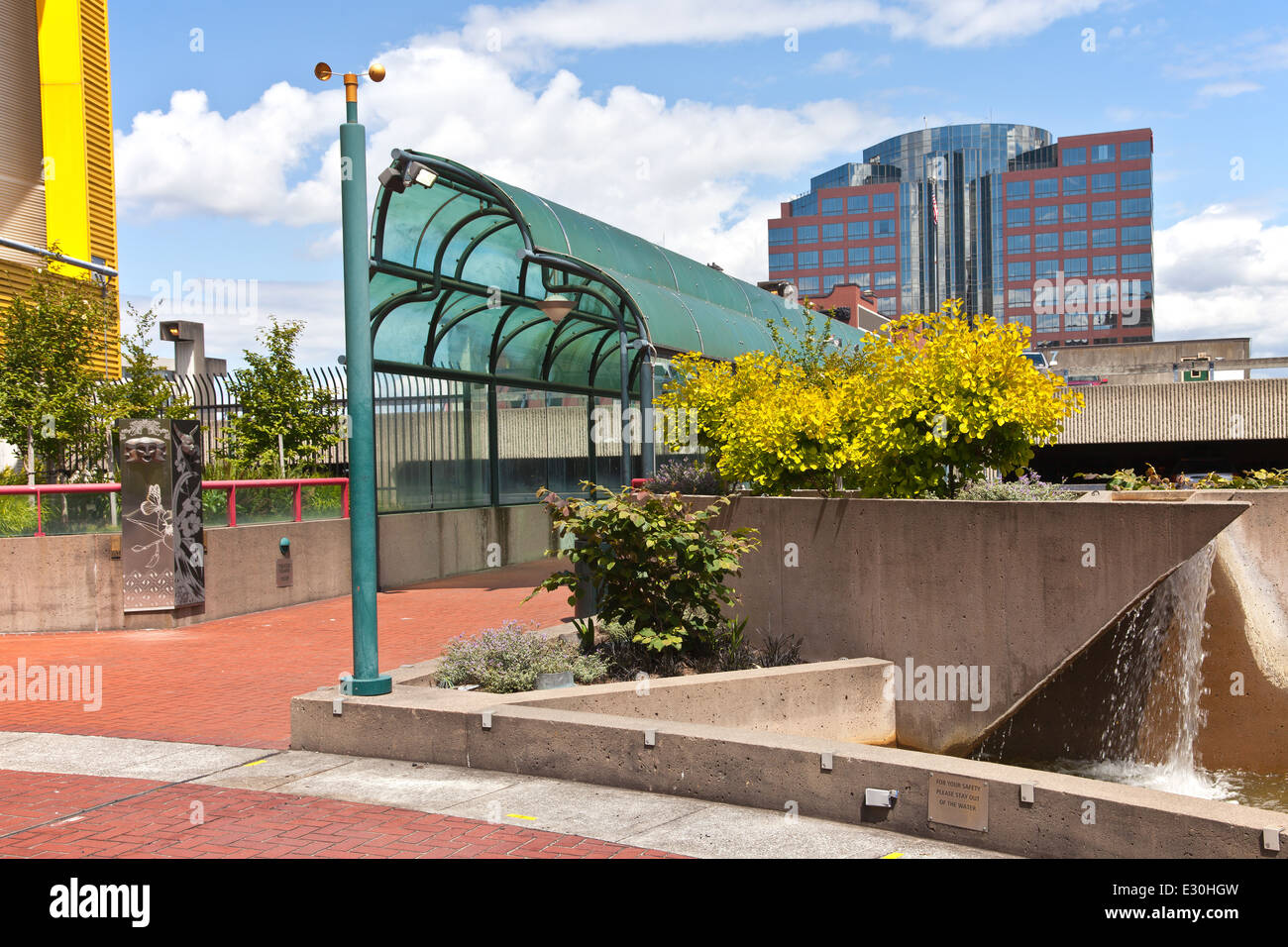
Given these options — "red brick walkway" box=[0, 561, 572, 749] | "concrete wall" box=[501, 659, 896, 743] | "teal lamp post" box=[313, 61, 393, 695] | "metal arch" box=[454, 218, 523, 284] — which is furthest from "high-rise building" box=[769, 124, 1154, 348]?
"teal lamp post" box=[313, 61, 393, 695]

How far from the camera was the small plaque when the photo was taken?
5156 mm

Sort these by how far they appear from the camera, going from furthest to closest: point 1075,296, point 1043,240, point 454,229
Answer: point 1043,240 < point 1075,296 < point 454,229

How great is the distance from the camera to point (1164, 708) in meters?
8.65

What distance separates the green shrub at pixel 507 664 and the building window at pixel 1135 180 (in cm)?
12527

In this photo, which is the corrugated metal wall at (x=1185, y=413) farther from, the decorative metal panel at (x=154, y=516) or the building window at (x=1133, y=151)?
the building window at (x=1133, y=151)

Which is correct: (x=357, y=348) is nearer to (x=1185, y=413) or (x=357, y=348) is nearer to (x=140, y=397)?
(x=140, y=397)

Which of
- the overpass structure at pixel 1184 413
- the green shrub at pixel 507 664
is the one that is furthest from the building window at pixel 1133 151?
the green shrub at pixel 507 664

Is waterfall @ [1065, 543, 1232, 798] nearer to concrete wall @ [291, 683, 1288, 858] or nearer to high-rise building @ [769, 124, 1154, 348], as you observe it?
concrete wall @ [291, 683, 1288, 858]

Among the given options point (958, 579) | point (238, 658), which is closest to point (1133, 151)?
point (958, 579)

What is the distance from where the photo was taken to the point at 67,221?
24.0 meters

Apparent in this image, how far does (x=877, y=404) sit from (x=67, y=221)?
69.4ft

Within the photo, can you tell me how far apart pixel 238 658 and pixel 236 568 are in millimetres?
3402

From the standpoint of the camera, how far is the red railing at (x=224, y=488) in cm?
1316
